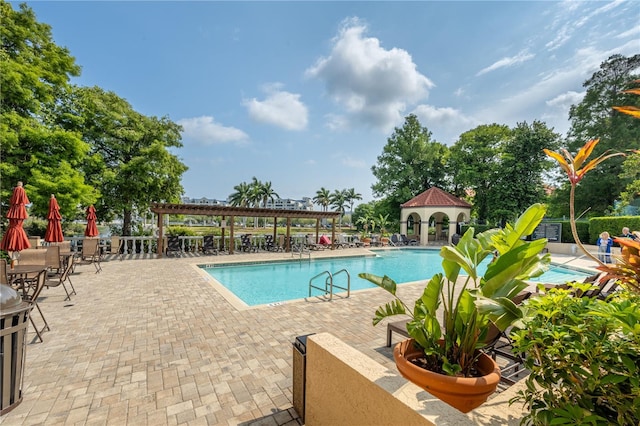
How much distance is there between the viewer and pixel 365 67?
11.7 m

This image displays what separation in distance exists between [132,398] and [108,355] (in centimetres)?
134

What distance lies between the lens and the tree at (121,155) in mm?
16000

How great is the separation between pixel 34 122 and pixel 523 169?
32.8m

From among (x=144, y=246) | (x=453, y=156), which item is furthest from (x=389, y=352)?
(x=453, y=156)

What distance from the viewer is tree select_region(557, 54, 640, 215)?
22.0 metres

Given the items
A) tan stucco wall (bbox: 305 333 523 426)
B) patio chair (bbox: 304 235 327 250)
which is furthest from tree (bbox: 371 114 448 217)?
tan stucco wall (bbox: 305 333 523 426)

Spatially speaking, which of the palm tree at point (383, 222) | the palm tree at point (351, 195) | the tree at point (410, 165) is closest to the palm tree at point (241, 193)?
the palm tree at point (351, 195)

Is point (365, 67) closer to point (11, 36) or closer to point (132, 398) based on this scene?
point (132, 398)

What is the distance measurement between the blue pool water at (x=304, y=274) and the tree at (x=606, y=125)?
15.1 m

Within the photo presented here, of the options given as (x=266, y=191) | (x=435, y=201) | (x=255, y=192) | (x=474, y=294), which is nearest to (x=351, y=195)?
(x=266, y=191)

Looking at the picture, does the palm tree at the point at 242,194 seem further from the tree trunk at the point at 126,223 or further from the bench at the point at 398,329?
the bench at the point at 398,329

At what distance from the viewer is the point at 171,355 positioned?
405 centimetres

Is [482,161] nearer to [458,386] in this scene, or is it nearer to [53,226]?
[458,386]

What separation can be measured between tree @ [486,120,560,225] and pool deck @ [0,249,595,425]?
2287cm
